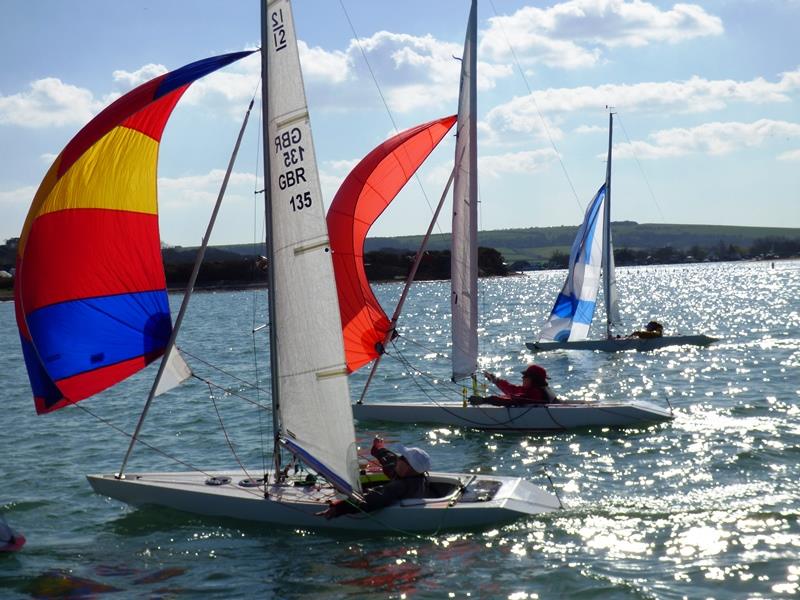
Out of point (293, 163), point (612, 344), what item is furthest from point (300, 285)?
point (612, 344)

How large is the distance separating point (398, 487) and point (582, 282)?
18.6 metres

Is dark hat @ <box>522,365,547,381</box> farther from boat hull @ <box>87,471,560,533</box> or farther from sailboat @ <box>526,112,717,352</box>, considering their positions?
sailboat @ <box>526,112,717,352</box>

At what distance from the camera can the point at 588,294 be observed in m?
29.3

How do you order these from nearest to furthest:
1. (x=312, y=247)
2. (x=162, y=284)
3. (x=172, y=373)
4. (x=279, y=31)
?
(x=279, y=31), (x=312, y=247), (x=162, y=284), (x=172, y=373)

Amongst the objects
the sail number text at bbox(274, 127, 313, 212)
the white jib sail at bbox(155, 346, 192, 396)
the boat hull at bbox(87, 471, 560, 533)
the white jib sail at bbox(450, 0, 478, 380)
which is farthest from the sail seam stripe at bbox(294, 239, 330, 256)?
the white jib sail at bbox(450, 0, 478, 380)

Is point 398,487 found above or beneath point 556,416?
above

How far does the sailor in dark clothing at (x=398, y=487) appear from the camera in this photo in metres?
10.9

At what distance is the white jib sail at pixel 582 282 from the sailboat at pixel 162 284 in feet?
60.1

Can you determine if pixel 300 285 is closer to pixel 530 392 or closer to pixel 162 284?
pixel 162 284

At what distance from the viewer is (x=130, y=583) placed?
10039 mm

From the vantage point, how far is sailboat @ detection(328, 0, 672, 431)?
16047 millimetres

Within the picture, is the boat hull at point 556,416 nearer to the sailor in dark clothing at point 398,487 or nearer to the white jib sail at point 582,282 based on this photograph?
the sailor in dark clothing at point 398,487

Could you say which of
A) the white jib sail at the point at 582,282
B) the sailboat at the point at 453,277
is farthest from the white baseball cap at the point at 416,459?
the white jib sail at the point at 582,282

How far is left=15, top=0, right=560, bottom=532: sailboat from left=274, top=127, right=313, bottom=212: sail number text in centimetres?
1
